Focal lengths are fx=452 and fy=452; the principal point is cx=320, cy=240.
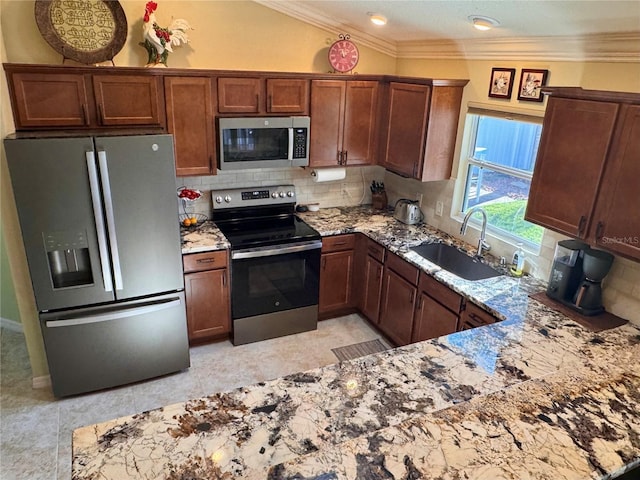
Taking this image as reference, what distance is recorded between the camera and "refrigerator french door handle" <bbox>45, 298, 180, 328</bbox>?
2.95 m

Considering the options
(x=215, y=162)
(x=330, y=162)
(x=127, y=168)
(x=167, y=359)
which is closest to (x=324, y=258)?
(x=330, y=162)

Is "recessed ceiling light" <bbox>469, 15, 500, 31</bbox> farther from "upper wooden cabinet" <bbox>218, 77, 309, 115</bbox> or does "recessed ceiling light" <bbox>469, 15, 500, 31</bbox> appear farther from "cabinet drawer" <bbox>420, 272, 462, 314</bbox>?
"cabinet drawer" <bbox>420, 272, 462, 314</bbox>

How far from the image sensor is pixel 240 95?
3.52 meters

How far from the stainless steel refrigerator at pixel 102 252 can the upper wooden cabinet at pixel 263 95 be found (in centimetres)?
79

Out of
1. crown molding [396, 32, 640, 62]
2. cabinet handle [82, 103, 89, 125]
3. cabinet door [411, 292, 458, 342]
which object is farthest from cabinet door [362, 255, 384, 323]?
cabinet handle [82, 103, 89, 125]

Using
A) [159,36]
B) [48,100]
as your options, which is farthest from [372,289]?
[48,100]

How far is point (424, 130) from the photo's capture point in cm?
357

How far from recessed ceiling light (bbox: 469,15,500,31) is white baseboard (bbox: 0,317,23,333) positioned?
14.2 feet

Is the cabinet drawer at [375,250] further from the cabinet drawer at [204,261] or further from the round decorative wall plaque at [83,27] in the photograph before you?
the round decorative wall plaque at [83,27]

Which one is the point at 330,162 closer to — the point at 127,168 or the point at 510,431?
the point at 127,168

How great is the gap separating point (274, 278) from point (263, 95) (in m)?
1.48

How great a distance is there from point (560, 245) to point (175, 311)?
2580 millimetres

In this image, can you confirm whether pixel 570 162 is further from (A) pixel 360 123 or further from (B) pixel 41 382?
(B) pixel 41 382

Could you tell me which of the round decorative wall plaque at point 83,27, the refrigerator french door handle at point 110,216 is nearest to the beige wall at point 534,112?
the round decorative wall plaque at point 83,27
